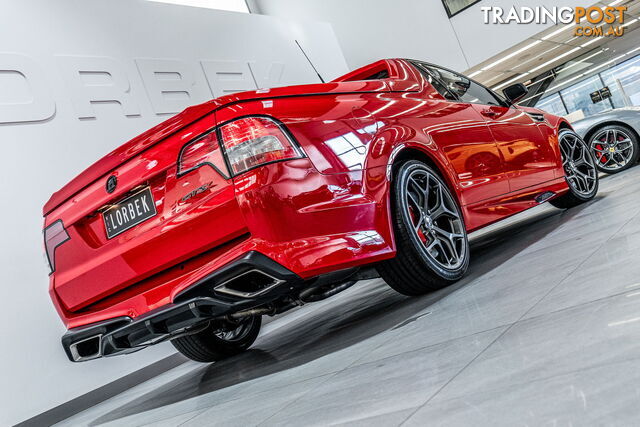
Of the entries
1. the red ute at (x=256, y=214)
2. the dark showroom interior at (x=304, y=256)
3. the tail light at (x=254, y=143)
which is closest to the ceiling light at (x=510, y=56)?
the dark showroom interior at (x=304, y=256)

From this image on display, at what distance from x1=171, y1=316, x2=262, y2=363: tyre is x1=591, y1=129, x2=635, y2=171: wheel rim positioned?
585 centimetres

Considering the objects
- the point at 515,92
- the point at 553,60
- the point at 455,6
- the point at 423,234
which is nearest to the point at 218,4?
the point at 455,6

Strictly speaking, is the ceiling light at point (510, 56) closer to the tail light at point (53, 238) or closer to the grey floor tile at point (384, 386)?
the tail light at point (53, 238)

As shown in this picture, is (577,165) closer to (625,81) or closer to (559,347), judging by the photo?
(559,347)

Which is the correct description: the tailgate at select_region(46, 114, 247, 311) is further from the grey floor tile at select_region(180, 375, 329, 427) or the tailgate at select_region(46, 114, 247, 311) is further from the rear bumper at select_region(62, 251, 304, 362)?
the grey floor tile at select_region(180, 375, 329, 427)

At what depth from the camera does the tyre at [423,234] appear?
296 centimetres

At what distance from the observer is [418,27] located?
1188cm

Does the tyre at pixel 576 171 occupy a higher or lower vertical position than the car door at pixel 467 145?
lower

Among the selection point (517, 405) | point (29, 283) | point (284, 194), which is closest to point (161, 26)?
point (29, 283)

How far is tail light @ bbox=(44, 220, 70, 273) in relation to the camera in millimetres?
3062

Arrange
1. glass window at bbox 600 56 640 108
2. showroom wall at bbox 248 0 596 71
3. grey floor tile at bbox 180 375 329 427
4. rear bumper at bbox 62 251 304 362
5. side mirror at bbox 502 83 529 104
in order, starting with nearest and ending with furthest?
grey floor tile at bbox 180 375 329 427
rear bumper at bbox 62 251 304 362
side mirror at bbox 502 83 529 104
showroom wall at bbox 248 0 596 71
glass window at bbox 600 56 640 108

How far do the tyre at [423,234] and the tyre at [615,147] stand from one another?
5664 mm

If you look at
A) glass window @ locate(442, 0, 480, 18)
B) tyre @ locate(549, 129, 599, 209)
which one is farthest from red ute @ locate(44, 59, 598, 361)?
glass window @ locate(442, 0, 480, 18)

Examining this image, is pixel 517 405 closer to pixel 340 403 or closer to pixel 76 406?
pixel 340 403
